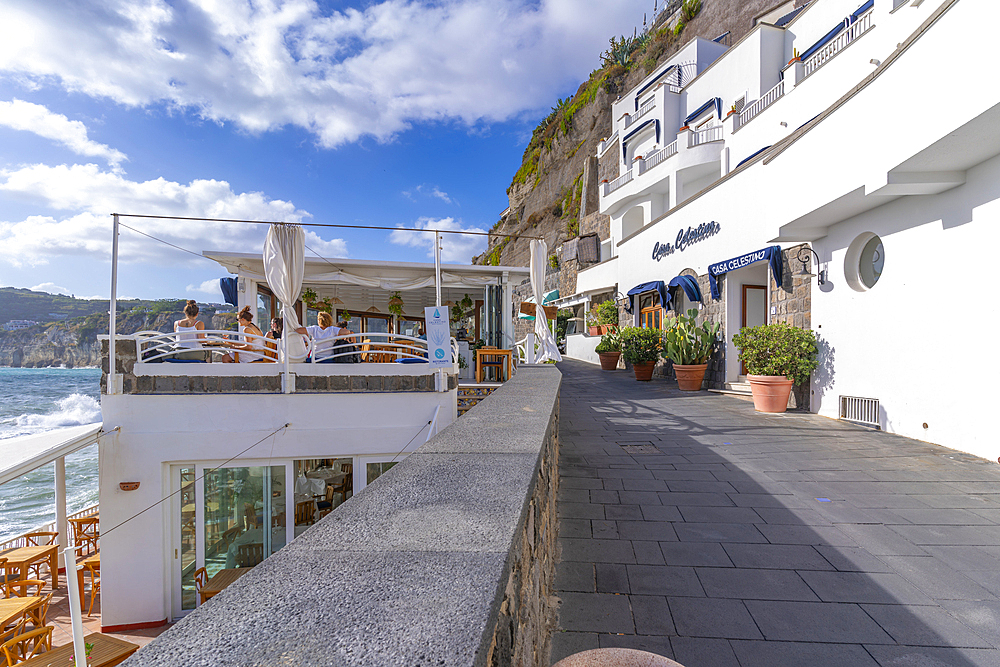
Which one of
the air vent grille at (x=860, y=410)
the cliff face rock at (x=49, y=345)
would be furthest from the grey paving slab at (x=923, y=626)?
the cliff face rock at (x=49, y=345)

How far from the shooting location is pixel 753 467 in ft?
15.2

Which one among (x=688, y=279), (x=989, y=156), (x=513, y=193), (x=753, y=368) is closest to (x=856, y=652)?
(x=989, y=156)

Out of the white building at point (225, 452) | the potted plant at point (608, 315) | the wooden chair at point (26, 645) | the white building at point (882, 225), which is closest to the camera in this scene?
the white building at point (882, 225)

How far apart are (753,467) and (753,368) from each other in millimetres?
3946

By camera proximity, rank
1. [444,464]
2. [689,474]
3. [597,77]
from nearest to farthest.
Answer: [444,464], [689,474], [597,77]

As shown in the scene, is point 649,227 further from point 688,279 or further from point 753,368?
point 753,368

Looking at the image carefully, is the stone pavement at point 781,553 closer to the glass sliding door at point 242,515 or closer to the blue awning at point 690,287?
the glass sliding door at point 242,515

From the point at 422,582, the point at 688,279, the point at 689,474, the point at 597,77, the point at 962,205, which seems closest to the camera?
the point at 422,582

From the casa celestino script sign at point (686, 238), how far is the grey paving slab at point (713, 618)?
34.0 feet

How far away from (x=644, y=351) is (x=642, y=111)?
1515 centimetres

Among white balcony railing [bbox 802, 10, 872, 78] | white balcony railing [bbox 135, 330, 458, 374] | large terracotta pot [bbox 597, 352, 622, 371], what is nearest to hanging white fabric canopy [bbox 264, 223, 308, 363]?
white balcony railing [bbox 135, 330, 458, 374]

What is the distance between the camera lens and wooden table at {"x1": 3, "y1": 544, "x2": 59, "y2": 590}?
23.6ft

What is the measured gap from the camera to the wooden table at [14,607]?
546 cm

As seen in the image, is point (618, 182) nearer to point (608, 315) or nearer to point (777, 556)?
point (608, 315)
